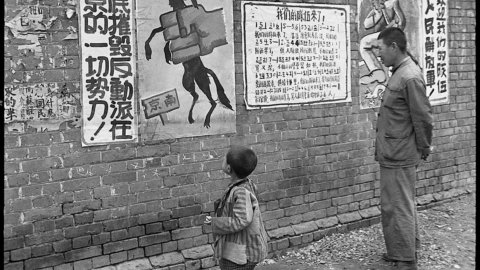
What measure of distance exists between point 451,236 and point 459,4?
2.92m

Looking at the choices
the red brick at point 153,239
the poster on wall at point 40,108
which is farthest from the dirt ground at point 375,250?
the poster on wall at point 40,108

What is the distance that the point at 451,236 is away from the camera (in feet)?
19.8

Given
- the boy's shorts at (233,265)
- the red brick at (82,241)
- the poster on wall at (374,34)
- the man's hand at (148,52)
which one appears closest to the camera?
the boy's shorts at (233,265)

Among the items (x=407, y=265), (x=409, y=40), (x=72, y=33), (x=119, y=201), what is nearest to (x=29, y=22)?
(x=72, y=33)

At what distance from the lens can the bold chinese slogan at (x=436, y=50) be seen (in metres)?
6.83

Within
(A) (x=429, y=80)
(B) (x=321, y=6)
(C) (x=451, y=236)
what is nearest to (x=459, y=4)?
(A) (x=429, y=80)

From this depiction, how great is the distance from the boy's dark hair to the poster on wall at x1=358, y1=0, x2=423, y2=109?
2877 mm

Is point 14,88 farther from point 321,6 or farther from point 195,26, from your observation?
point 321,6

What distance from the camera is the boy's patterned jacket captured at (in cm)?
348

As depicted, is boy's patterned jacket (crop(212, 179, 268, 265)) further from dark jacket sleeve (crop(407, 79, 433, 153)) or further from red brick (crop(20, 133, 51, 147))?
dark jacket sleeve (crop(407, 79, 433, 153))

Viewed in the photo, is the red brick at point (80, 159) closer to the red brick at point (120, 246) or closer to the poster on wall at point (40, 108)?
the poster on wall at point (40, 108)

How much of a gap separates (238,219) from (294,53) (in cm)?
→ 246

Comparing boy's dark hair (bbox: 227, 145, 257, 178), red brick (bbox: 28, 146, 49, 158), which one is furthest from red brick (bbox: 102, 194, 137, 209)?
boy's dark hair (bbox: 227, 145, 257, 178)

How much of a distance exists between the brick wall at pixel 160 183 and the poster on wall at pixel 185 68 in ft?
0.35
